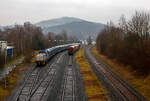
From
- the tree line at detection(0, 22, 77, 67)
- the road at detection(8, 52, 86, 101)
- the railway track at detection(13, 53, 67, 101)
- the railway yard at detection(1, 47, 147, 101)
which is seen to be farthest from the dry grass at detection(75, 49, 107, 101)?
the tree line at detection(0, 22, 77, 67)

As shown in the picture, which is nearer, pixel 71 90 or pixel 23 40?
pixel 71 90

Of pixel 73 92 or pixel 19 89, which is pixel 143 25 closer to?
pixel 73 92

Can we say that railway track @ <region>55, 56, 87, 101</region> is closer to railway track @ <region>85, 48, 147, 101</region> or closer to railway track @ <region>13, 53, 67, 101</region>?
railway track @ <region>13, 53, 67, 101</region>

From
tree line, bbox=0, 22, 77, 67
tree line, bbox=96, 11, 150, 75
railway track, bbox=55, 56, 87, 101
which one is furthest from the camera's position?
tree line, bbox=0, 22, 77, 67

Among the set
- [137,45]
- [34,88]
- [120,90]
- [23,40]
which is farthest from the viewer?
[23,40]

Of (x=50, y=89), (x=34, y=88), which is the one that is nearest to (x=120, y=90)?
(x=50, y=89)

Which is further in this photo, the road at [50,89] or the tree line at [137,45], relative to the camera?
the tree line at [137,45]

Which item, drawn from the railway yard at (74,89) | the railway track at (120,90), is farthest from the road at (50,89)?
the railway track at (120,90)

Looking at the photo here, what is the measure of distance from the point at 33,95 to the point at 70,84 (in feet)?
20.1

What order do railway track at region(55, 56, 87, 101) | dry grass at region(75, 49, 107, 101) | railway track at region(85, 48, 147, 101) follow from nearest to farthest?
railway track at region(85, 48, 147, 101) < railway track at region(55, 56, 87, 101) < dry grass at region(75, 49, 107, 101)

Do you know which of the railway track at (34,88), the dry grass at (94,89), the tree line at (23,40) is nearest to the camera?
the railway track at (34,88)

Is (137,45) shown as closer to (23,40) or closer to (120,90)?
(120,90)

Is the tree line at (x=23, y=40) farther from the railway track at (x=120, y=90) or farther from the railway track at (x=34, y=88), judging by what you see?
the railway track at (x=120, y=90)

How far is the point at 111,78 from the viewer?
2702 cm
